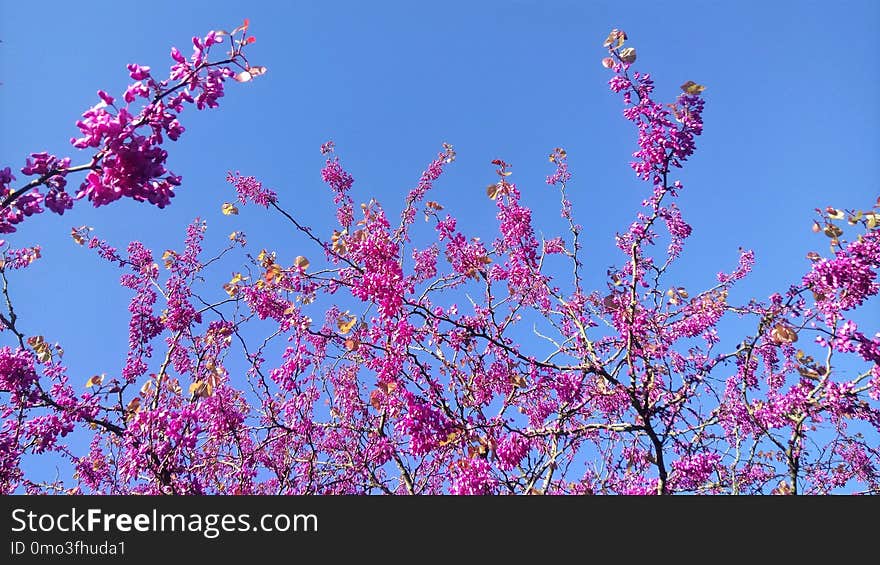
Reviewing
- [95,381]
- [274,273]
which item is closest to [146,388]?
[95,381]

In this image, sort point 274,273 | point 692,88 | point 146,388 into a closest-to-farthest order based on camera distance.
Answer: point 692,88 → point 274,273 → point 146,388

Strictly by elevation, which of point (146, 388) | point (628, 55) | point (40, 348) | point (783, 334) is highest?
point (628, 55)

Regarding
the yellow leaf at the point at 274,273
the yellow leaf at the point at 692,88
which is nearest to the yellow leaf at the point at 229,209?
the yellow leaf at the point at 274,273

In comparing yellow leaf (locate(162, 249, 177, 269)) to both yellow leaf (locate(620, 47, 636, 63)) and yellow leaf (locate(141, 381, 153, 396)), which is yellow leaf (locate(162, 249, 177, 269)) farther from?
yellow leaf (locate(620, 47, 636, 63))

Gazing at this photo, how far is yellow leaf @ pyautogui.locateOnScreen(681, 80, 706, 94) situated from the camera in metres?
4.23

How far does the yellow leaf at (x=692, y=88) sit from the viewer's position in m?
4.23

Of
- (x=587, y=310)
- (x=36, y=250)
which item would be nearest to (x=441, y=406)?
(x=587, y=310)

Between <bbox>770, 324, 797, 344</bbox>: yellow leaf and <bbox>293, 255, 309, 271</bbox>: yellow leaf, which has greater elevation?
<bbox>293, 255, 309, 271</bbox>: yellow leaf

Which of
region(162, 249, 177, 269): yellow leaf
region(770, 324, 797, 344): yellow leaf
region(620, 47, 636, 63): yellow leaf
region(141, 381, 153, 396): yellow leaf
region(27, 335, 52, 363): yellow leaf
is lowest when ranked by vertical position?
region(770, 324, 797, 344): yellow leaf

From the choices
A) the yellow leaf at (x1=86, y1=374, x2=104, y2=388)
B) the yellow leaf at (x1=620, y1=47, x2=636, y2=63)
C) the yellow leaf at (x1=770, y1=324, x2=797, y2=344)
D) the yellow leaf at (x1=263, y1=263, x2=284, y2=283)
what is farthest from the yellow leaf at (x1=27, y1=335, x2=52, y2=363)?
the yellow leaf at (x1=770, y1=324, x2=797, y2=344)

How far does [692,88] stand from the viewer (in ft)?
14.0

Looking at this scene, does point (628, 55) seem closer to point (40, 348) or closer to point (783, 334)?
point (783, 334)

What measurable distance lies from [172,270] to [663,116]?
23.4 ft

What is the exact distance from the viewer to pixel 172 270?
7.84 metres
